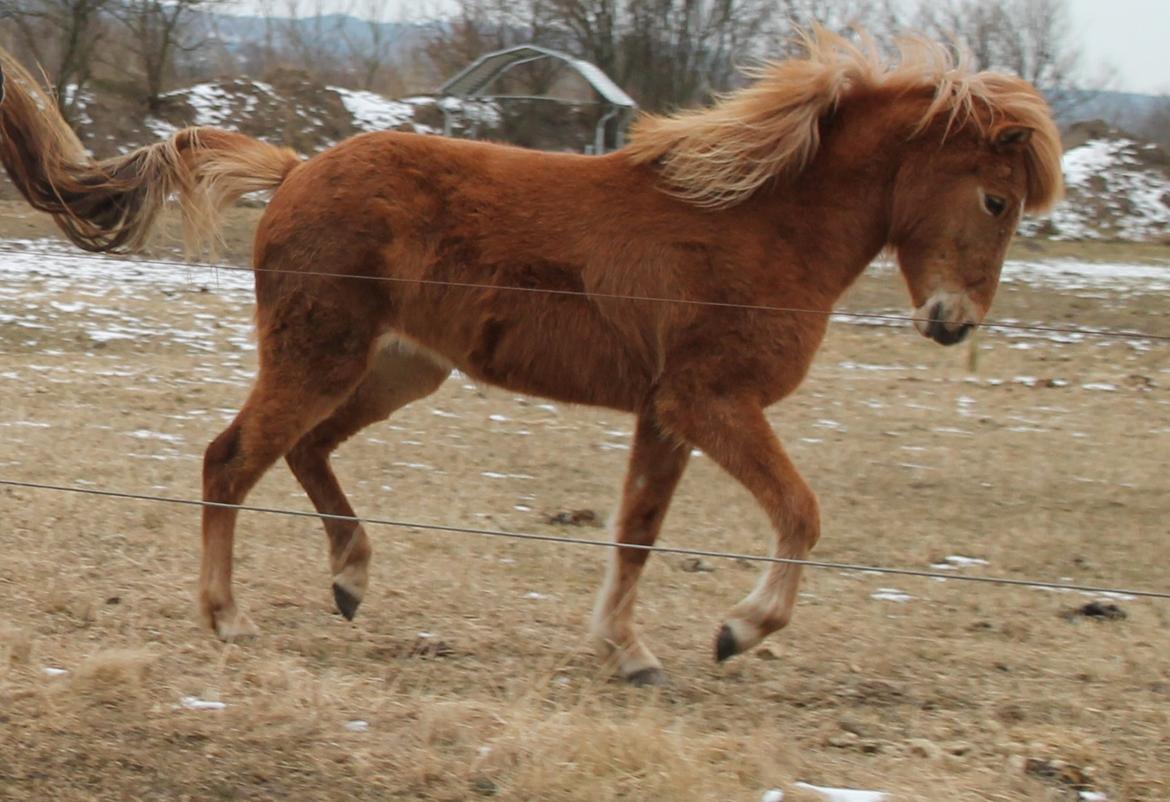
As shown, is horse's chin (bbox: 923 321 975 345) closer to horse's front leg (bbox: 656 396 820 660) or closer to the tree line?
horse's front leg (bbox: 656 396 820 660)

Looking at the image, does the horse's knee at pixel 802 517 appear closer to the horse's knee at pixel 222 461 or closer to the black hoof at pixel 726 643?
the black hoof at pixel 726 643

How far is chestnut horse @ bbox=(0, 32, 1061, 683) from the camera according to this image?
4.44m

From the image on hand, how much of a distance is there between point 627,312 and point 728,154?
642 millimetres

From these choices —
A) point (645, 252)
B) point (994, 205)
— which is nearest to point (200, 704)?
point (645, 252)

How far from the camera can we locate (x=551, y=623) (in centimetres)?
500

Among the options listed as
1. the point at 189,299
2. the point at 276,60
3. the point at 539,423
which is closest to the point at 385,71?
the point at 276,60

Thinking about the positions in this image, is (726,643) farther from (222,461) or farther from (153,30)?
(153,30)

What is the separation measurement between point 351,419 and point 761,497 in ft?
5.91

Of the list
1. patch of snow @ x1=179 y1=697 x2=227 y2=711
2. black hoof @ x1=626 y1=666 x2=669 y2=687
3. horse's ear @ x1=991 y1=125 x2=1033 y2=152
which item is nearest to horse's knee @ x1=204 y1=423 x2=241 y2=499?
patch of snow @ x1=179 y1=697 x2=227 y2=711

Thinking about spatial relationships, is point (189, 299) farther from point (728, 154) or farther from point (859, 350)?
point (728, 154)

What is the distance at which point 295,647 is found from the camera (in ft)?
15.0

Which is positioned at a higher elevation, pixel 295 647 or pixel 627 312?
→ pixel 627 312

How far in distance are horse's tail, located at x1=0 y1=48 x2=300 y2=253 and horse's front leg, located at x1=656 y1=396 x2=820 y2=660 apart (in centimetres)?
193

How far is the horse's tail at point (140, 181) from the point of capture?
5.01 metres
